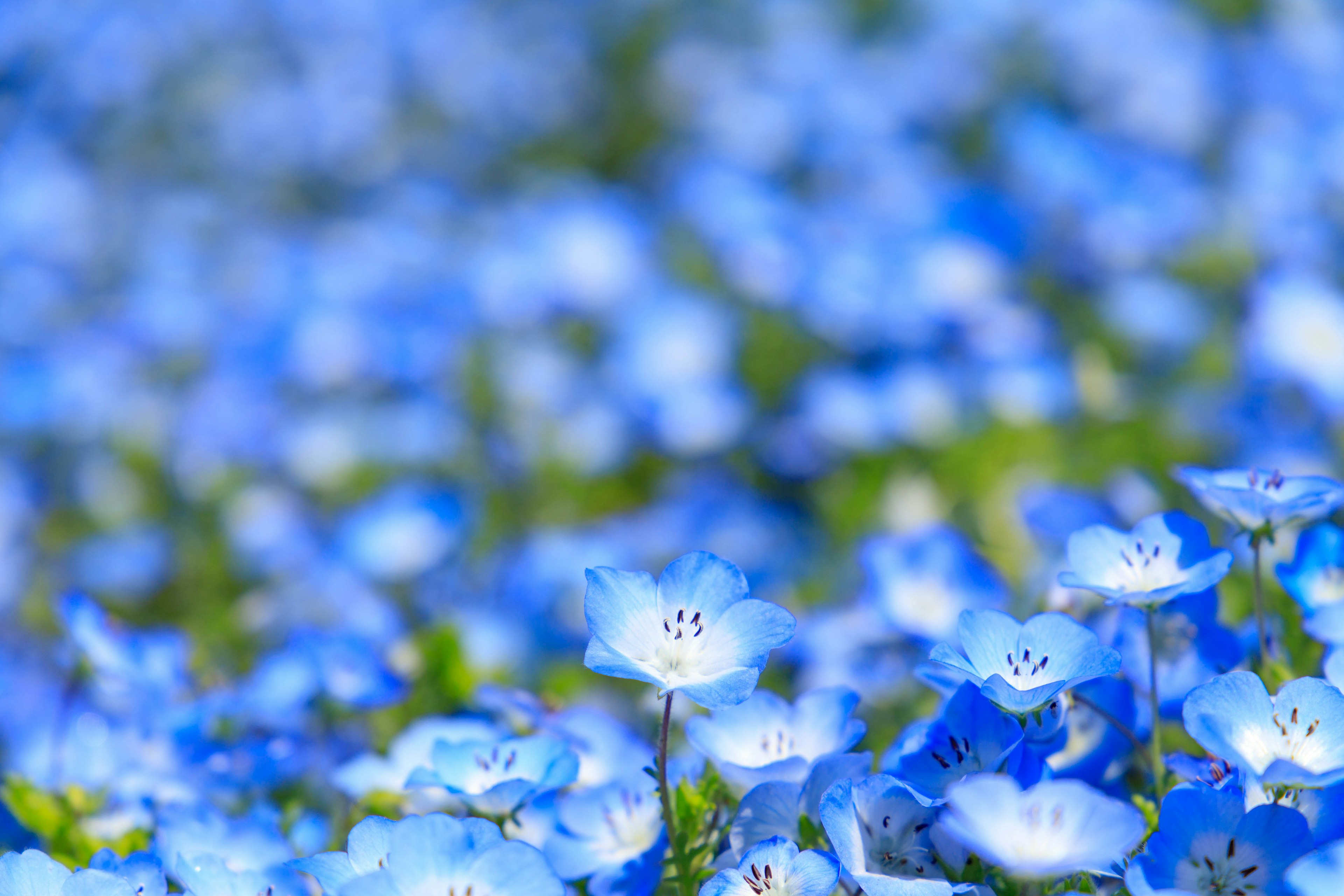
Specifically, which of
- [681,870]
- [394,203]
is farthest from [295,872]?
[394,203]

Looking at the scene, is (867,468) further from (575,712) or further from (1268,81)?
(1268,81)

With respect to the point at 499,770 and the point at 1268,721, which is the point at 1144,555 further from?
the point at 499,770

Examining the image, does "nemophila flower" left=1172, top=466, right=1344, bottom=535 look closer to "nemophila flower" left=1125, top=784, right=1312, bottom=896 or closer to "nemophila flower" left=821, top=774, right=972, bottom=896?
"nemophila flower" left=1125, top=784, right=1312, bottom=896

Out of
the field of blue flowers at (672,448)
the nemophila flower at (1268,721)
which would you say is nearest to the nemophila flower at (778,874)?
the field of blue flowers at (672,448)

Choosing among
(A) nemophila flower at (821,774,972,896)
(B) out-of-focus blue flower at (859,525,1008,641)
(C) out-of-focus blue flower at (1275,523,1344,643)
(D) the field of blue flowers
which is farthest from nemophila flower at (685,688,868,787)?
(C) out-of-focus blue flower at (1275,523,1344,643)

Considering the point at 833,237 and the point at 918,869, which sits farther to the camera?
the point at 833,237

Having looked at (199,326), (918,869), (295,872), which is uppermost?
(199,326)

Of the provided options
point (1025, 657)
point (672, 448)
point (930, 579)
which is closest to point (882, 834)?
point (1025, 657)
